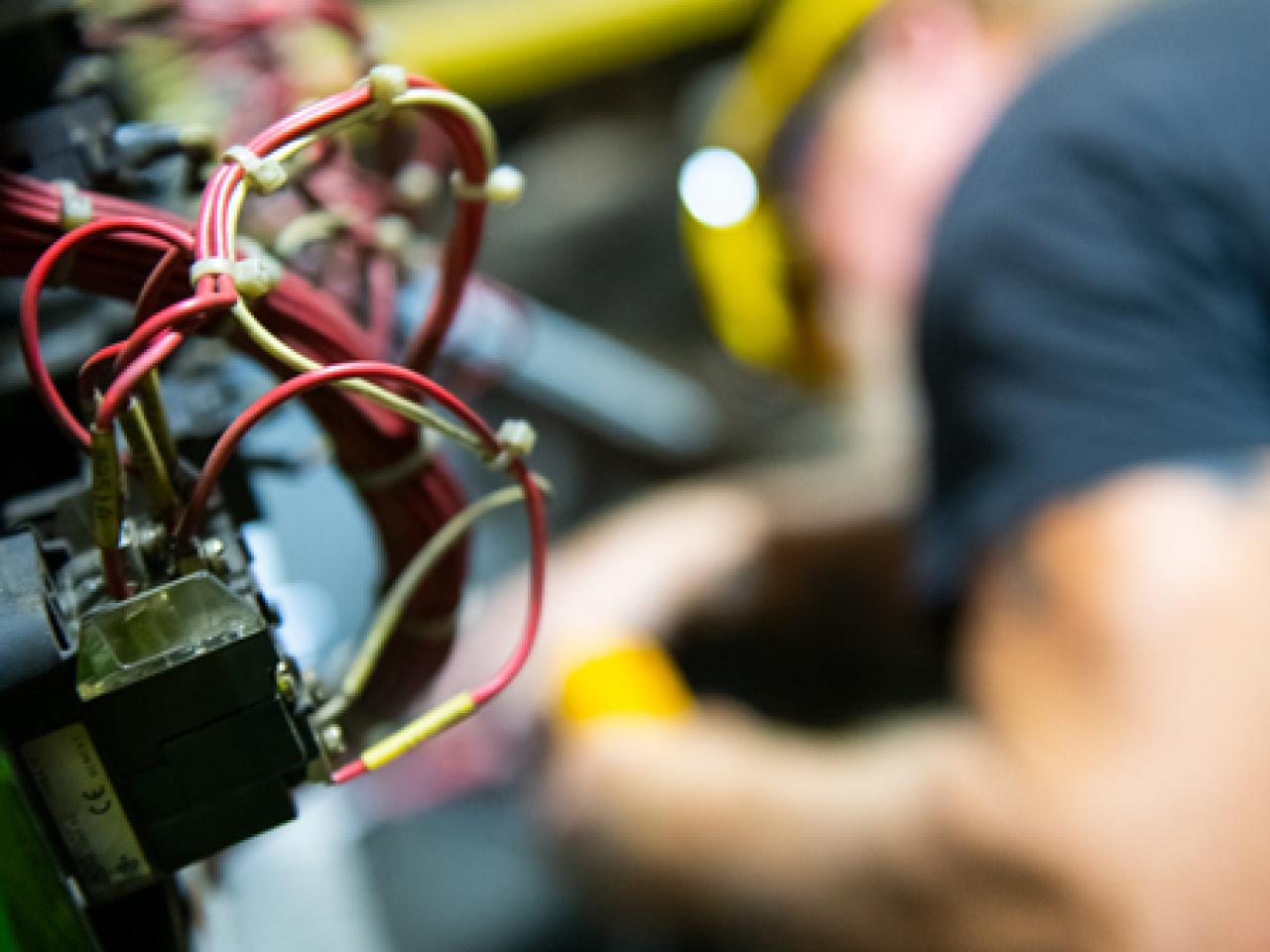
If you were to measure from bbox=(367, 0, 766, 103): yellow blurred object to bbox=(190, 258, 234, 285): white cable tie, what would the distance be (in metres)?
1.05

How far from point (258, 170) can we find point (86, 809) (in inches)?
6.4

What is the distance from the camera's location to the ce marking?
0.98 ft

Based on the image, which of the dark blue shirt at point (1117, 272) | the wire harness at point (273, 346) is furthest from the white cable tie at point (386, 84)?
the dark blue shirt at point (1117, 272)

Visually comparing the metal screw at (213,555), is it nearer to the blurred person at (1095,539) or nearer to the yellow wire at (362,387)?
the yellow wire at (362,387)

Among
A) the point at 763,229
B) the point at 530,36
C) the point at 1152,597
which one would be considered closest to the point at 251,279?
the point at 1152,597

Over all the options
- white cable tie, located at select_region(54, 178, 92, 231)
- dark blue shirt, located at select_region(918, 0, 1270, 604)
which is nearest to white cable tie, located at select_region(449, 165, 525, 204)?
white cable tie, located at select_region(54, 178, 92, 231)

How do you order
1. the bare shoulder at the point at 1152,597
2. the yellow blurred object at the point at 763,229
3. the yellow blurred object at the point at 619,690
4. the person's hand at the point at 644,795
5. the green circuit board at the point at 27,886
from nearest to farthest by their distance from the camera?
1. the green circuit board at the point at 27,886
2. the bare shoulder at the point at 1152,597
3. the person's hand at the point at 644,795
4. the yellow blurred object at the point at 619,690
5. the yellow blurred object at the point at 763,229

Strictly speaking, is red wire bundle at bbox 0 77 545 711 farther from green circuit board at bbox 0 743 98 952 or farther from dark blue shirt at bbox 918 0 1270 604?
dark blue shirt at bbox 918 0 1270 604

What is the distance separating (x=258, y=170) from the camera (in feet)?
0.97

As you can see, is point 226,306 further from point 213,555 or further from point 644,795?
point 644,795

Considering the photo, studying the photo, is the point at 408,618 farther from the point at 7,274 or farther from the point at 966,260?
the point at 966,260

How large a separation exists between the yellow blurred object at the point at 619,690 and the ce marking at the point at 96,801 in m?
0.71

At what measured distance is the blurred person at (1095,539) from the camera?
24.4 inches

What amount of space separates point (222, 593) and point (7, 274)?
0.36 ft
